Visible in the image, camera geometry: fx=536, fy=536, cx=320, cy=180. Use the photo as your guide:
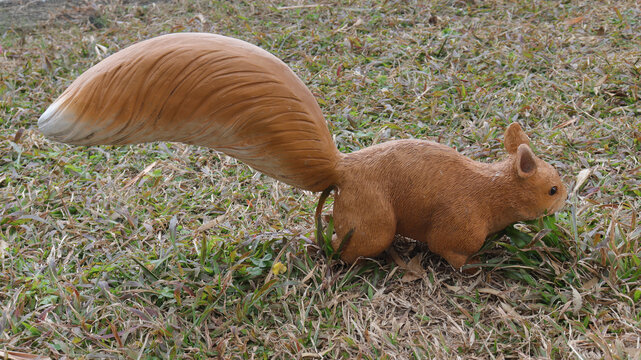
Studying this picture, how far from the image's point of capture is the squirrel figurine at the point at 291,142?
1.36 m

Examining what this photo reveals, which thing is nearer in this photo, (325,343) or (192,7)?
(325,343)

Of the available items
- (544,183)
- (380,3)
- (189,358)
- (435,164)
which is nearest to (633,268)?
(544,183)

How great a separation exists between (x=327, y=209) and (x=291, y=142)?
630 mm

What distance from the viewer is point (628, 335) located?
1500 mm

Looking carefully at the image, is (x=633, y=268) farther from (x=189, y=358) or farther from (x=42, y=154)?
(x=42, y=154)

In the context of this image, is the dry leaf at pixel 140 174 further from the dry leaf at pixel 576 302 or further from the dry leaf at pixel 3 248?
the dry leaf at pixel 576 302

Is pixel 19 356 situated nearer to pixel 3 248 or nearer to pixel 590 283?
pixel 3 248

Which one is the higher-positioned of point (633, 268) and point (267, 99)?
point (267, 99)

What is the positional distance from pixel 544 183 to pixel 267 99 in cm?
88

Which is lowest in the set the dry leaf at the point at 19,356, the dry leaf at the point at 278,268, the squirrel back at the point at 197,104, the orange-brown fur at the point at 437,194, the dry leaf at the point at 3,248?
the dry leaf at the point at 3,248

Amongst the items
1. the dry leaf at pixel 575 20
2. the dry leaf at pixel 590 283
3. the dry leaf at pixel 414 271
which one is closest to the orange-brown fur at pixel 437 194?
the dry leaf at pixel 414 271

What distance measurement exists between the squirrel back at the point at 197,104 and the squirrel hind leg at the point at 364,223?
0.18 meters

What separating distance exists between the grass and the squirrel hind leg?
5.0 inches

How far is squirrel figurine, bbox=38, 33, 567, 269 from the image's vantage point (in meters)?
1.36
